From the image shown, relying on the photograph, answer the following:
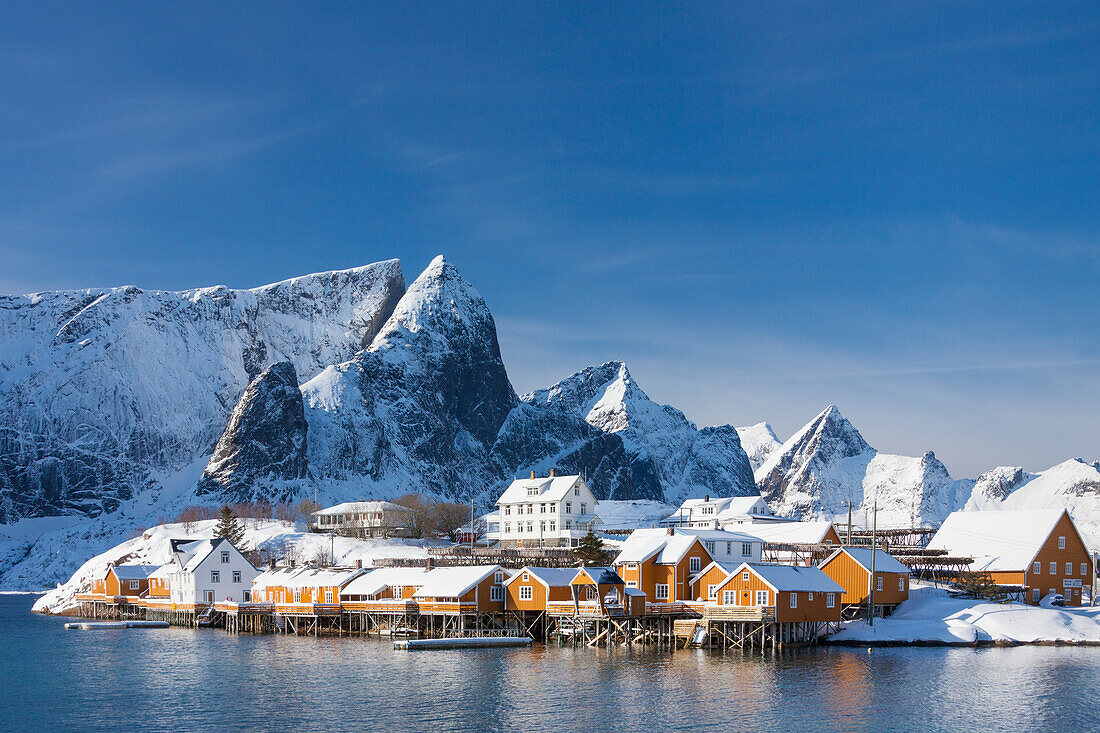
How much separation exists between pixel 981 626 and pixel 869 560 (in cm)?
1013

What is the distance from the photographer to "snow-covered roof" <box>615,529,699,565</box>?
8644 centimetres

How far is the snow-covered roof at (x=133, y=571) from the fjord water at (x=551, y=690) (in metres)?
47.2

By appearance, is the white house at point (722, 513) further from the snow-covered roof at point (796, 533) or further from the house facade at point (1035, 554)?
the house facade at point (1035, 554)

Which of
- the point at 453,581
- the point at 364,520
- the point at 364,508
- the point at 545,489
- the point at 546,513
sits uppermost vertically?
the point at 545,489

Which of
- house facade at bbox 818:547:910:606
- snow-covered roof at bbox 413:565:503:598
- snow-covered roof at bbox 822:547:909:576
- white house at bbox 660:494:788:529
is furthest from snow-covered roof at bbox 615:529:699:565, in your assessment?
white house at bbox 660:494:788:529

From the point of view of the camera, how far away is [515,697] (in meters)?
57.9

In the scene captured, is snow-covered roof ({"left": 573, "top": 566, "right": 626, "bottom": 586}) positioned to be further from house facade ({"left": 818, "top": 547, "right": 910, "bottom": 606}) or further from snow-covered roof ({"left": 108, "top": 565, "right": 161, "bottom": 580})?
snow-covered roof ({"left": 108, "top": 565, "right": 161, "bottom": 580})

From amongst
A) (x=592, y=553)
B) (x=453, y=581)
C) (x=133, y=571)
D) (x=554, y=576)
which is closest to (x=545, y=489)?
(x=133, y=571)

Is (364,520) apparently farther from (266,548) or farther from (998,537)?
(998,537)

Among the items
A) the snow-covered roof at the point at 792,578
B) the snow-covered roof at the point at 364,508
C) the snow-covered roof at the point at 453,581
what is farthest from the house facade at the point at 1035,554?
the snow-covered roof at the point at 364,508

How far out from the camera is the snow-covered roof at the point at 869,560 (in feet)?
286

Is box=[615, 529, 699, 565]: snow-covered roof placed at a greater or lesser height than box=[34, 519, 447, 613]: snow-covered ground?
greater

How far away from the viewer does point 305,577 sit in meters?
103

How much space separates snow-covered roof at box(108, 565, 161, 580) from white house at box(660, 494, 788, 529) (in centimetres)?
6591
